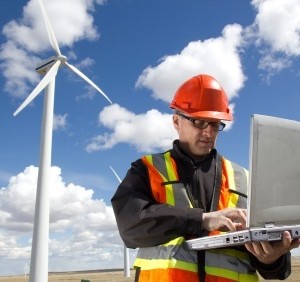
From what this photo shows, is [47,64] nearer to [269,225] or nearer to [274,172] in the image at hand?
[274,172]

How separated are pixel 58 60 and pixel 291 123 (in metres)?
24.4

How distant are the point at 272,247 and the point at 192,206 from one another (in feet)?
2.66

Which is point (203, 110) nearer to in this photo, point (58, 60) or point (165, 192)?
point (165, 192)

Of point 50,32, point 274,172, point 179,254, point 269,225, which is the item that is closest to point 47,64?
point 50,32

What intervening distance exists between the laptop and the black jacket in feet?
0.73

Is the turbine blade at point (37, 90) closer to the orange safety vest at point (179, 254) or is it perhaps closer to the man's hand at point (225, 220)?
the orange safety vest at point (179, 254)

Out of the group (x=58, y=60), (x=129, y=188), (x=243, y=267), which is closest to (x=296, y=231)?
(x=243, y=267)

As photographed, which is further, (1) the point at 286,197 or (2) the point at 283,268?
(2) the point at 283,268

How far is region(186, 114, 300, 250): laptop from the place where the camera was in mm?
3613

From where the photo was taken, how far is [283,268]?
4.30 metres

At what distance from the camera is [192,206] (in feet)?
14.0

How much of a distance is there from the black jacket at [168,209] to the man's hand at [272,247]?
408 mm

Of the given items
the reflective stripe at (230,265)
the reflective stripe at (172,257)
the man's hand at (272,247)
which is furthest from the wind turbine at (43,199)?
the man's hand at (272,247)

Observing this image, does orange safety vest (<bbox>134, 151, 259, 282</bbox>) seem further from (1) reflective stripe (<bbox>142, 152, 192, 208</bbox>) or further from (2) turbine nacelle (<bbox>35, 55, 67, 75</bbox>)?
(2) turbine nacelle (<bbox>35, 55, 67, 75</bbox>)
